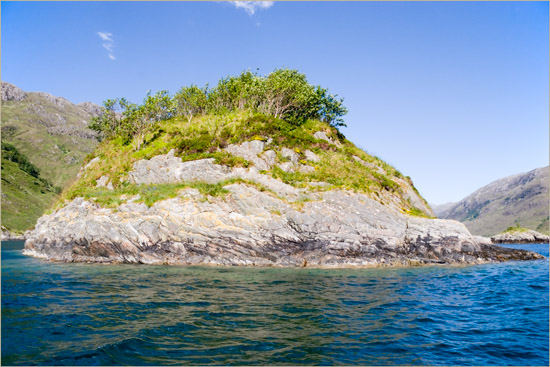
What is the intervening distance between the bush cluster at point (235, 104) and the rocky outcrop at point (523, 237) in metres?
95.8

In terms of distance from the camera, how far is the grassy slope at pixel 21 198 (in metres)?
132

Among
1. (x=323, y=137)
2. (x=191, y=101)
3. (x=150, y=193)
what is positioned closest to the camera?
(x=150, y=193)

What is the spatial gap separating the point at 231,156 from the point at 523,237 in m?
123

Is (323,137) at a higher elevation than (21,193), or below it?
higher

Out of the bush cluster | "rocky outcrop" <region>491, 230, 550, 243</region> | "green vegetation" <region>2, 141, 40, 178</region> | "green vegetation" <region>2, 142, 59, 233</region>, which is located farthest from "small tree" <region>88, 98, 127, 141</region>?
"green vegetation" <region>2, 141, 40, 178</region>

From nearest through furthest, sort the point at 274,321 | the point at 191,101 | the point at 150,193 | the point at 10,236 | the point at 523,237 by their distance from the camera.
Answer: the point at 274,321, the point at 150,193, the point at 191,101, the point at 523,237, the point at 10,236

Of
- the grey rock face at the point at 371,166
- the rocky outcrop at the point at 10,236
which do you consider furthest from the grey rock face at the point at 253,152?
the rocky outcrop at the point at 10,236

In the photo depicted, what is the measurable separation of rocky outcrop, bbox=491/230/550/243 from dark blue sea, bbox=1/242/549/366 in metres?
112

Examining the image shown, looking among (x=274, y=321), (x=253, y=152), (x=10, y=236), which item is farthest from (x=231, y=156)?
(x=10, y=236)

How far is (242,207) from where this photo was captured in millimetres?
33875

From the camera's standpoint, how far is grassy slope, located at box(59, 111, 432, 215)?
38.4 m

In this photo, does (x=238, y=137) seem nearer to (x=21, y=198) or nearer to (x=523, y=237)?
(x=523, y=237)

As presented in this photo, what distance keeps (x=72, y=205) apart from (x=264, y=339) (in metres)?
37.8

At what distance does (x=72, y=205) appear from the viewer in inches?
1474
